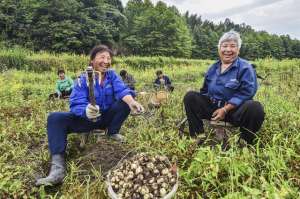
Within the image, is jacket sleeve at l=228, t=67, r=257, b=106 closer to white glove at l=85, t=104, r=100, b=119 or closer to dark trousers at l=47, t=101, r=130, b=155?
dark trousers at l=47, t=101, r=130, b=155

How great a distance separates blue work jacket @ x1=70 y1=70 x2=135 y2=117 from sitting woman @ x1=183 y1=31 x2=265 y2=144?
2.49 feet

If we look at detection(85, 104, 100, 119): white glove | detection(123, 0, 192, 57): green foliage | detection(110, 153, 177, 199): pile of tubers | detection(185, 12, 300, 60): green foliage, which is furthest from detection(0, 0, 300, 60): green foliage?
detection(110, 153, 177, 199): pile of tubers

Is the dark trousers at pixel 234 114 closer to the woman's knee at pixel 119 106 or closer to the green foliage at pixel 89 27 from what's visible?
the woman's knee at pixel 119 106

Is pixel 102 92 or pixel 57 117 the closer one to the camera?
pixel 57 117

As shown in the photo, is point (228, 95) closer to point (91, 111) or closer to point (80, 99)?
point (91, 111)

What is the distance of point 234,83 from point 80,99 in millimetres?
1623

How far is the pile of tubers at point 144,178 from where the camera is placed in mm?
2562

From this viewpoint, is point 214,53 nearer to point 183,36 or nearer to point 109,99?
point 183,36

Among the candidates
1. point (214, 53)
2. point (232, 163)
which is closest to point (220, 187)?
point (232, 163)

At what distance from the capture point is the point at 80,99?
3736mm

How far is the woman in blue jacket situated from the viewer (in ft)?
11.5

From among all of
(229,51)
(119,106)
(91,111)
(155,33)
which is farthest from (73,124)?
(155,33)

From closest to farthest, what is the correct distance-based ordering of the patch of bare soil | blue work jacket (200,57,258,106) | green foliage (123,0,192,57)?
the patch of bare soil
blue work jacket (200,57,258,106)
green foliage (123,0,192,57)

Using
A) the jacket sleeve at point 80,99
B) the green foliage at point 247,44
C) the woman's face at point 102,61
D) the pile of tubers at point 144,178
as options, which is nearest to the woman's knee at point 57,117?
the jacket sleeve at point 80,99
